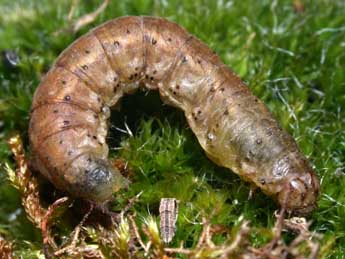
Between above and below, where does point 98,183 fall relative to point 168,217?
above

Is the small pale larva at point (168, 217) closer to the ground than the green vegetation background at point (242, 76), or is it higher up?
closer to the ground

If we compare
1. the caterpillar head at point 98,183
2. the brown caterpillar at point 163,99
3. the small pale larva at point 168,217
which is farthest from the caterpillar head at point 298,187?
the caterpillar head at point 98,183

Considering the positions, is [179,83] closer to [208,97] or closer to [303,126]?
[208,97]

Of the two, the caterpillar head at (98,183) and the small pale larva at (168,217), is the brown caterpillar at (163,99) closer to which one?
the caterpillar head at (98,183)

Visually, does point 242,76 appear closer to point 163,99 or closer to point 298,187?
point 163,99

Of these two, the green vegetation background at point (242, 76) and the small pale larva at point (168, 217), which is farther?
the green vegetation background at point (242, 76)

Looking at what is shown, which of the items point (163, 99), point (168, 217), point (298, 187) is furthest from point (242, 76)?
point (168, 217)

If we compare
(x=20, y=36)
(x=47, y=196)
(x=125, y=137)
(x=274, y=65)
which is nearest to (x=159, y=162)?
(x=125, y=137)
